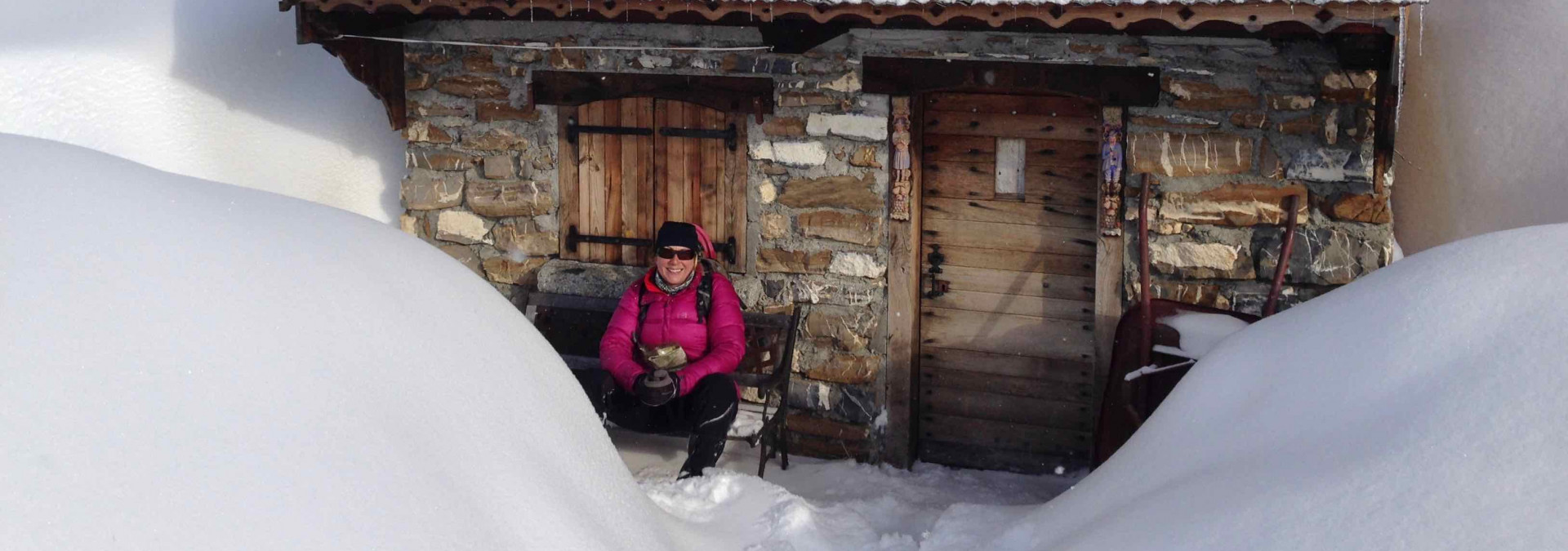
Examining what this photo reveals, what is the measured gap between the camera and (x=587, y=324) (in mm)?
6082

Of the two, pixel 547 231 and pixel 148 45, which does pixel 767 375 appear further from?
pixel 148 45

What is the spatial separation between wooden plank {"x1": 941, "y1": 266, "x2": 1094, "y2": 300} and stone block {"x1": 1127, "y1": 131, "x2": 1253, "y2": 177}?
0.58m

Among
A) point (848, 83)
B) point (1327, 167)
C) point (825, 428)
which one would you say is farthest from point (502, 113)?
point (1327, 167)

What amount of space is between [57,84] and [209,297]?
4528mm

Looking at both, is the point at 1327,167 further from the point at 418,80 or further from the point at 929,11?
the point at 418,80

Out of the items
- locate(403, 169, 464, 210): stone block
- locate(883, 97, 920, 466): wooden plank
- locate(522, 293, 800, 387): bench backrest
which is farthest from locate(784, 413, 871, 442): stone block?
locate(403, 169, 464, 210): stone block

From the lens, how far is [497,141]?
6.10 m

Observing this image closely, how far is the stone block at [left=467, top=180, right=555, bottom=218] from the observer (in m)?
6.10

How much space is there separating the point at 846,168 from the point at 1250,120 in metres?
1.60

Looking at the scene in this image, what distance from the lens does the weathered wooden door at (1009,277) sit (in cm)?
561

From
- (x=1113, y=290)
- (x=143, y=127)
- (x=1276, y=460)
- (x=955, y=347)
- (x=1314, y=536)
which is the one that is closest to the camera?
(x=1314, y=536)

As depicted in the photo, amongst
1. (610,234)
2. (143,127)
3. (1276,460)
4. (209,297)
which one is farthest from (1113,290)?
(143,127)

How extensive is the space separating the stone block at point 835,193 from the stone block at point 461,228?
1434 millimetres

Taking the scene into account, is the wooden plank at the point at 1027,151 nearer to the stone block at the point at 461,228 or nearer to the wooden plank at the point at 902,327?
the wooden plank at the point at 902,327
